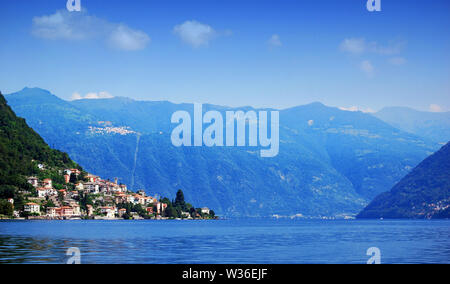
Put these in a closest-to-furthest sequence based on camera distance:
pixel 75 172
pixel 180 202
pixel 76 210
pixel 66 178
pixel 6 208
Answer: pixel 6 208
pixel 76 210
pixel 66 178
pixel 75 172
pixel 180 202

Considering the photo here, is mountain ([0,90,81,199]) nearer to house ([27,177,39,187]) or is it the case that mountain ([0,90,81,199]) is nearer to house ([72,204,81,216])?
house ([27,177,39,187])

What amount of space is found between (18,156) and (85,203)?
2050cm

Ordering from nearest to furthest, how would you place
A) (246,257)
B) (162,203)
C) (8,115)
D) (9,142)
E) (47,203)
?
1. (246,257)
2. (47,203)
3. (9,142)
4. (8,115)
5. (162,203)

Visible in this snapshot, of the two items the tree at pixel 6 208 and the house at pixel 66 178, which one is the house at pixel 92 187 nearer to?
the house at pixel 66 178

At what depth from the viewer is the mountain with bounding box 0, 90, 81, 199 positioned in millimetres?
129500

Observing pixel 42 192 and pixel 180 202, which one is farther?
pixel 180 202

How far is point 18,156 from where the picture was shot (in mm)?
140000

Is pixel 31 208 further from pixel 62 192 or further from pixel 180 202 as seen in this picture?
pixel 180 202

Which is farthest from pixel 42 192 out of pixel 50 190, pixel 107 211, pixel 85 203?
pixel 107 211

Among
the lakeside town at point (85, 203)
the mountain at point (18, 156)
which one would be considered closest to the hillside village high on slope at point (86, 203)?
the lakeside town at point (85, 203)
